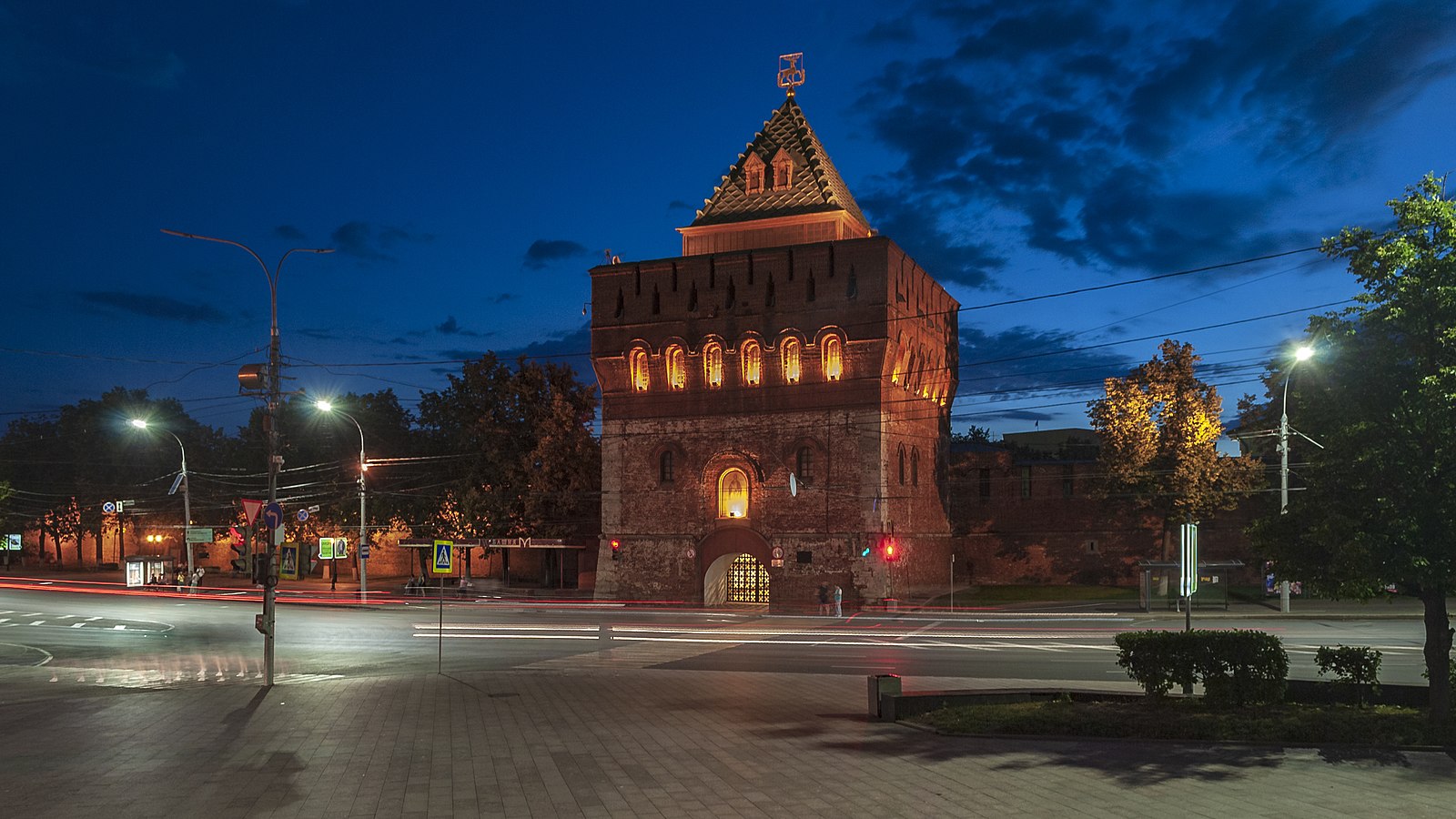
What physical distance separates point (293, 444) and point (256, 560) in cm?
4871

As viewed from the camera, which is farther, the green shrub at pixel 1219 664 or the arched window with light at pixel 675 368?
the arched window with light at pixel 675 368

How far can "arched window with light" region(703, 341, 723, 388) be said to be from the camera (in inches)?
1859

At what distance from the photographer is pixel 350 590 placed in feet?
187

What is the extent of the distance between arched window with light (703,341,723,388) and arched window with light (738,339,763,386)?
1.09 m

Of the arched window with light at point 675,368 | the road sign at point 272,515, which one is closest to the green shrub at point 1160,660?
the road sign at point 272,515

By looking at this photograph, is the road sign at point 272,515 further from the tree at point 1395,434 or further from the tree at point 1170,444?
the tree at point 1170,444

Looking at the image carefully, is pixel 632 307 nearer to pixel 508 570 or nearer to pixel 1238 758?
pixel 508 570

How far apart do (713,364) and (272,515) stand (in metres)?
28.0

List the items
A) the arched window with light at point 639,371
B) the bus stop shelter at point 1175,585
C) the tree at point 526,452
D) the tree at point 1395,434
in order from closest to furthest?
the tree at point 1395,434, the bus stop shelter at point 1175,585, the arched window with light at point 639,371, the tree at point 526,452

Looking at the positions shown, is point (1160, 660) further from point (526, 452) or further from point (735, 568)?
point (526, 452)

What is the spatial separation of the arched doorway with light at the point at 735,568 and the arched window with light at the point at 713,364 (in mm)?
6578

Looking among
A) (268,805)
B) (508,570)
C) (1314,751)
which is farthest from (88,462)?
(1314,751)

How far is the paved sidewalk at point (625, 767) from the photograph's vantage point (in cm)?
1021

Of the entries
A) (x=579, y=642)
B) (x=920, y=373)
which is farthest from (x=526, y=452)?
(x=579, y=642)
